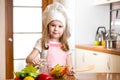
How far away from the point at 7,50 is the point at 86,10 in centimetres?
168

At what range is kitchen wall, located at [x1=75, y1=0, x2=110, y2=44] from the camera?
13.5ft

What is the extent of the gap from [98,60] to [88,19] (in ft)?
3.42

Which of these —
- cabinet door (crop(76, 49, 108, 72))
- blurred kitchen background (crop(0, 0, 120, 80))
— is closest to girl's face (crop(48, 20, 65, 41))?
blurred kitchen background (crop(0, 0, 120, 80))

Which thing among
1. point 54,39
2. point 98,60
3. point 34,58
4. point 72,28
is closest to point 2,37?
point 72,28

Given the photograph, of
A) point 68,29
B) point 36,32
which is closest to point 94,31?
point 36,32

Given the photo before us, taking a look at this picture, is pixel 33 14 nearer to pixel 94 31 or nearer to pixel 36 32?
pixel 36 32

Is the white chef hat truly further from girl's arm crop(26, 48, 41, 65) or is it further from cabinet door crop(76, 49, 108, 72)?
cabinet door crop(76, 49, 108, 72)

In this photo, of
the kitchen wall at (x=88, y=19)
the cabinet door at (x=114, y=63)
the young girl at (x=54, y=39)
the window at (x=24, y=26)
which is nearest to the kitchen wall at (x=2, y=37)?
the window at (x=24, y=26)

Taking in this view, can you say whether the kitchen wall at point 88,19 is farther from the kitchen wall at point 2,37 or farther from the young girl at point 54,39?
the young girl at point 54,39

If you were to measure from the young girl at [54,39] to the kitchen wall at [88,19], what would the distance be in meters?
2.30

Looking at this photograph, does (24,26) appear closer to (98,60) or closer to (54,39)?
(98,60)

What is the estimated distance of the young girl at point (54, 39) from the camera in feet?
5.76

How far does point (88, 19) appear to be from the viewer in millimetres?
4137

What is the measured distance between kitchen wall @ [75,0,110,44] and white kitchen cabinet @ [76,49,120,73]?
30 centimetres
